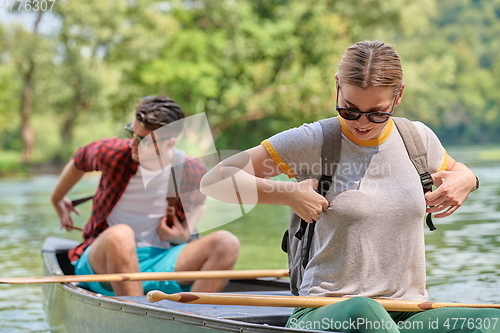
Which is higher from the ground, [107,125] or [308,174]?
[308,174]

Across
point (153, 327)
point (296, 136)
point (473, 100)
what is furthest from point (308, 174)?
point (473, 100)

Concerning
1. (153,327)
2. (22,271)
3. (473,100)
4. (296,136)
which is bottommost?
(473,100)

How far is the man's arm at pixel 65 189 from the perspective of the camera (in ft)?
15.9

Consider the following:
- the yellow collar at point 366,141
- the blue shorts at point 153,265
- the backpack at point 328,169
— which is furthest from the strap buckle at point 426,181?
the blue shorts at point 153,265

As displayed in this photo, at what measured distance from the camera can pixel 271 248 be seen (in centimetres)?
946

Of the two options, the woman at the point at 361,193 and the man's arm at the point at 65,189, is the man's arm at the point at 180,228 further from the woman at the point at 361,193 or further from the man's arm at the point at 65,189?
the woman at the point at 361,193

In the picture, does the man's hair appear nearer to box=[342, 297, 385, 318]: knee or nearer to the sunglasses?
the sunglasses

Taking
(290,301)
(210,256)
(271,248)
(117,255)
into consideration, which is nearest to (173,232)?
(210,256)

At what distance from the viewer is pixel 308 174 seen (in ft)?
7.93

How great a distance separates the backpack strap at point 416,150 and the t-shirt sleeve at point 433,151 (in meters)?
0.02

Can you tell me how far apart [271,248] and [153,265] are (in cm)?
512

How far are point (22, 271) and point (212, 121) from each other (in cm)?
2197

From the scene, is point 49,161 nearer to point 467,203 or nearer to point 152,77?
point 152,77

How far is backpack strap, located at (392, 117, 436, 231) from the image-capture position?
2445 millimetres
